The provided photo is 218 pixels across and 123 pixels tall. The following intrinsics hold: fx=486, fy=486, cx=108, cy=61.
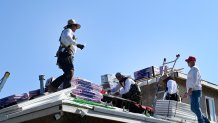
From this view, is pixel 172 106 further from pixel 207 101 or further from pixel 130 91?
pixel 207 101

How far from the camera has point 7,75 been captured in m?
12.2

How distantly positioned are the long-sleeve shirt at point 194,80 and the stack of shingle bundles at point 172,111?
83 centimetres

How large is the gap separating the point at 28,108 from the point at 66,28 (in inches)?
113

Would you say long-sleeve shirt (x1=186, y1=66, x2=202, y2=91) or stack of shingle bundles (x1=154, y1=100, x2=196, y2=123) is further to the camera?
stack of shingle bundles (x1=154, y1=100, x2=196, y2=123)

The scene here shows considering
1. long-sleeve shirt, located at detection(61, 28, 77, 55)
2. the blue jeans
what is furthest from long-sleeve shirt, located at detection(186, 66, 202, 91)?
long-sleeve shirt, located at detection(61, 28, 77, 55)

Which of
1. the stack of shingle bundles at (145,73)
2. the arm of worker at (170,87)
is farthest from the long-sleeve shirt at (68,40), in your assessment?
the stack of shingle bundles at (145,73)

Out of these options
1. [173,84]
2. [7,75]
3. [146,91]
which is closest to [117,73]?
[173,84]

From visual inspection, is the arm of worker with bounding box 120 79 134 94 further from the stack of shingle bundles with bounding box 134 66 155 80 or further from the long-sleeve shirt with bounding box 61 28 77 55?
the stack of shingle bundles with bounding box 134 66 155 80

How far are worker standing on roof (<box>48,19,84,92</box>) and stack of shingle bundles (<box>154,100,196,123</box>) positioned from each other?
2.43 meters

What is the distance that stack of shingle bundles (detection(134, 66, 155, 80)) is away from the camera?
17984 mm

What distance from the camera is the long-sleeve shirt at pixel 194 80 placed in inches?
462

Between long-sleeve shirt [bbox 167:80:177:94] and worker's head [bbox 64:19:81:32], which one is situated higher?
worker's head [bbox 64:19:81:32]

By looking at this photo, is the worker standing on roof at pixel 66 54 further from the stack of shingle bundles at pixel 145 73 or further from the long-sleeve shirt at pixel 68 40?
the stack of shingle bundles at pixel 145 73

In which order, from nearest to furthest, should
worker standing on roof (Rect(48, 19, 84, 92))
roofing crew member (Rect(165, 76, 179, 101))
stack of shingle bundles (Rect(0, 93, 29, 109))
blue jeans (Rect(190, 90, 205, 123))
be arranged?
blue jeans (Rect(190, 90, 205, 123)) < worker standing on roof (Rect(48, 19, 84, 92)) < stack of shingle bundles (Rect(0, 93, 29, 109)) < roofing crew member (Rect(165, 76, 179, 101))
